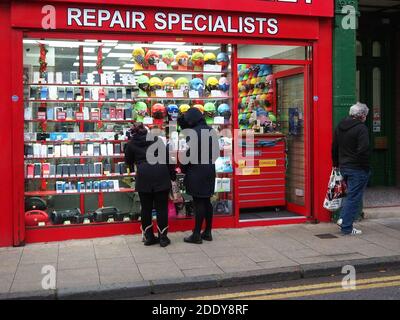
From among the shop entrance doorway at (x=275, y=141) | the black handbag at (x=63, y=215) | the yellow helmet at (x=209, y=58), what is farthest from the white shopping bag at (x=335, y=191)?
the black handbag at (x=63, y=215)

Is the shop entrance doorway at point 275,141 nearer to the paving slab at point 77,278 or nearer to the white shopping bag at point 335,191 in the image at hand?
the white shopping bag at point 335,191

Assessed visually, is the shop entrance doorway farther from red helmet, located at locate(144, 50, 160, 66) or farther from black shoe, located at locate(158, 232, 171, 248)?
black shoe, located at locate(158, 232, 171, 248)

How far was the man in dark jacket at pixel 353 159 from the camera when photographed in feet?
25.9

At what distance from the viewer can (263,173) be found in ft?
31.0

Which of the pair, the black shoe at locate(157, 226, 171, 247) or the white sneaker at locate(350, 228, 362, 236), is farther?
the white sneaker at locate(350, 228, 362, 236)

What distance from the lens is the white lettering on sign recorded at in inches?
303

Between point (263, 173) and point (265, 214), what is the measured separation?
2.33ft

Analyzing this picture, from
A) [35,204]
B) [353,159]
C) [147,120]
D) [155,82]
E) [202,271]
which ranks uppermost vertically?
[155,82]

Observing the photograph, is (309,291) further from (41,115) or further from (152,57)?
(41,115)

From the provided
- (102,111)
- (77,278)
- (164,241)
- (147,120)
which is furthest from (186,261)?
(102,111)

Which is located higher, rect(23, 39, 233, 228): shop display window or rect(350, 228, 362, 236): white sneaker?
rect(23, 39, 233, 228): shop display window

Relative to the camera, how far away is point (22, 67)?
759 cm

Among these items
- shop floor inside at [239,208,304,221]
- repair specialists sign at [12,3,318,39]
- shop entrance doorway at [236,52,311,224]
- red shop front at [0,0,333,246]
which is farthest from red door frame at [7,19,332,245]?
shop entrance doorway at [236,52,311,224]

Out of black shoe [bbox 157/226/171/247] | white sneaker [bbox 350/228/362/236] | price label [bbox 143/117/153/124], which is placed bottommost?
white sneaker [bbox 350/228/362/236]
